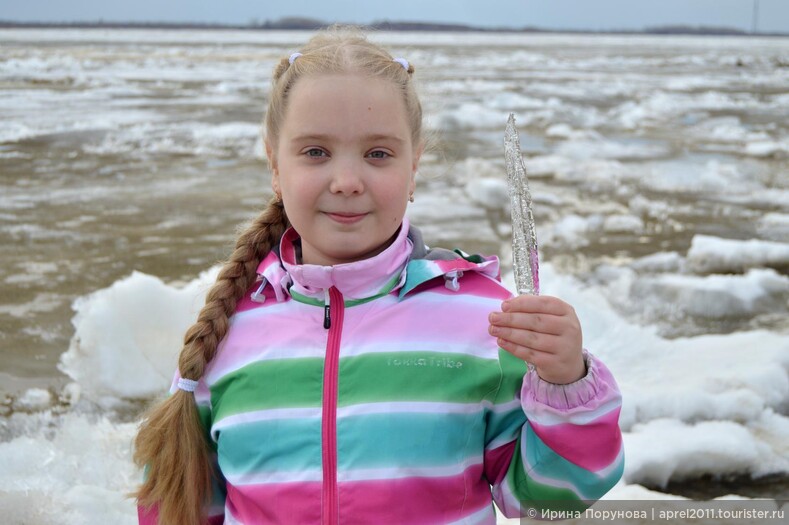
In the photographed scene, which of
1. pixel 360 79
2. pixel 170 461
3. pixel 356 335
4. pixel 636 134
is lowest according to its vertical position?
pixel 636 134

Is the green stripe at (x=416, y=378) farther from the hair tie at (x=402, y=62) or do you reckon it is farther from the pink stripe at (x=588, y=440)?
the hair tie at (x=402, y=62)

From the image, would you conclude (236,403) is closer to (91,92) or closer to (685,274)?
(685,274)

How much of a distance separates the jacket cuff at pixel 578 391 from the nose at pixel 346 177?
1.64 ft

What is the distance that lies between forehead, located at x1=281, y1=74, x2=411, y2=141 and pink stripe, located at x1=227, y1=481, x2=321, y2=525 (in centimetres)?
70

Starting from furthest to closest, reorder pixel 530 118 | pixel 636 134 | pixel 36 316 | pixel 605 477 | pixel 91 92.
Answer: pixel 91 92 < pixel 530 118 < pixel 636 134 < pixel 36 316 < pixel 605 477

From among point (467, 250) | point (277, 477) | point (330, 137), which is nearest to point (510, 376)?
point (277, 477)

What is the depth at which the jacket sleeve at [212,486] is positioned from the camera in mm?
1675

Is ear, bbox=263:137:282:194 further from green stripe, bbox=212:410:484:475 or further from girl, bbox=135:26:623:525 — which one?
green stripe, bbox=212:410:484:475

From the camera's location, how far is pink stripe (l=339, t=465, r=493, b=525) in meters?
1.44

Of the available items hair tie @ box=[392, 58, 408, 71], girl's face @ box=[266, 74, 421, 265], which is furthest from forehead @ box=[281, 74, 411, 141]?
hair tie @ box=[392, 58, 408, 71]

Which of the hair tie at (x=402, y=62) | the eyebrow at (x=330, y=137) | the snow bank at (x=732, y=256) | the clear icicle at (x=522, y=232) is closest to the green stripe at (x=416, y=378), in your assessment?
the clear icicle at (x=522, y=232)

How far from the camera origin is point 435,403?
1491 millimetres

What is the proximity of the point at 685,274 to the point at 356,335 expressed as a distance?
12.3 ft

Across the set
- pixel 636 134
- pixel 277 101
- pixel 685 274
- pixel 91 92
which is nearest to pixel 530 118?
pixel 636 134
